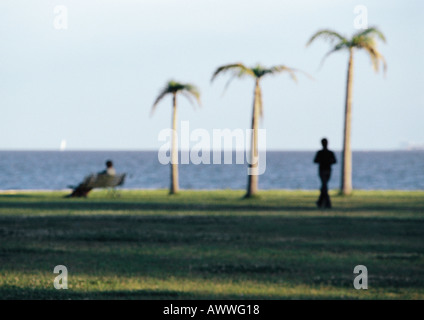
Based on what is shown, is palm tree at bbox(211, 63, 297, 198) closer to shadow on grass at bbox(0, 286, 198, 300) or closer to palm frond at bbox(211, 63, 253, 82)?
palm frond at bbox(211, 63, 253, 82)

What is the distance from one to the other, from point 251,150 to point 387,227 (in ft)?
47.9

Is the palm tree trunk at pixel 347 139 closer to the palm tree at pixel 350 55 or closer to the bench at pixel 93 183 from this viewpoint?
the palm tree at pixel 350 55

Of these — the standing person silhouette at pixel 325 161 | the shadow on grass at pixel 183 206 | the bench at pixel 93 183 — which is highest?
the standing person silhouette at pixel 325 161

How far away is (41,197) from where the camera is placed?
104 ft

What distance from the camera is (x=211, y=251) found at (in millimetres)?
13945

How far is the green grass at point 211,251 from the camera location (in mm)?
10109

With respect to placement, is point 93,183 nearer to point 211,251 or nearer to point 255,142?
point 255,142

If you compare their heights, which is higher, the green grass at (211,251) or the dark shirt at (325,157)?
the dark shirt at (325,157)

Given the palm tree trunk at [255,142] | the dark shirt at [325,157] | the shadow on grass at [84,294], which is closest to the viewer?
the shadow on grass at [84,294]
